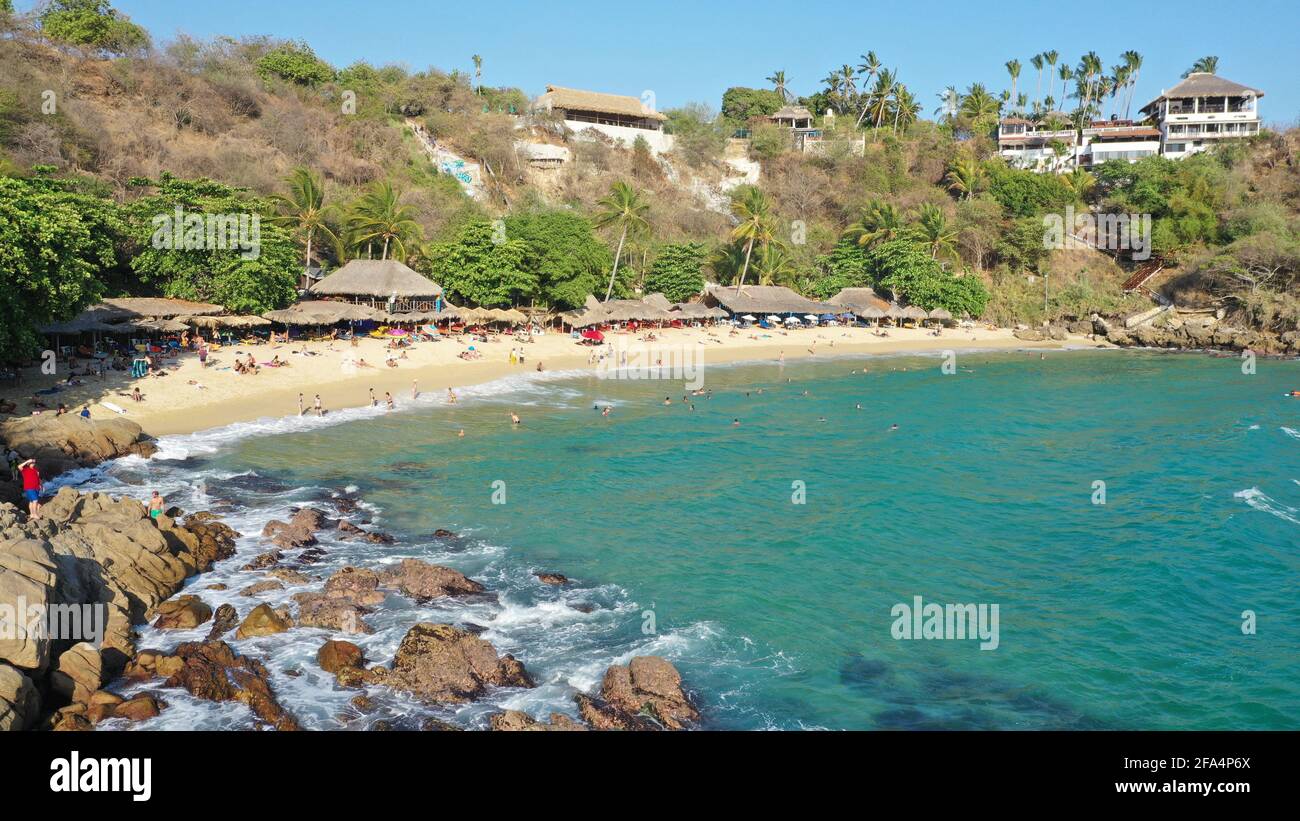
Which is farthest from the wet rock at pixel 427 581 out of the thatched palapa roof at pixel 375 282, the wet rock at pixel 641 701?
the thatched palapa roof at pixel 375 282

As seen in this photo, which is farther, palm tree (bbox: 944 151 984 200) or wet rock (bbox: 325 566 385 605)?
palm tree (bbox: 944 151 984 200)

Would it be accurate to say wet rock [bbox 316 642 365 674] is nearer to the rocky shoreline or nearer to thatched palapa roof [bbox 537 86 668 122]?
the rocky shoreline

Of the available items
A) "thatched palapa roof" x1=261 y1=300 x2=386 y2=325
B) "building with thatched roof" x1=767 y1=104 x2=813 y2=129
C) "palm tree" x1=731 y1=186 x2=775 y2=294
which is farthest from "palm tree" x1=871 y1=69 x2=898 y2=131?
"thatched palapa roof" x1=261 y1=300 x2=386 y2=325

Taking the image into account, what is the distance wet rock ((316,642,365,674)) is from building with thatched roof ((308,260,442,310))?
33.7 metres

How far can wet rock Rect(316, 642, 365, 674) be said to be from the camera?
45.7ft

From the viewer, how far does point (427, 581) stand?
1722 cm

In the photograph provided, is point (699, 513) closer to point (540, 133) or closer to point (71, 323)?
point (71, 323)

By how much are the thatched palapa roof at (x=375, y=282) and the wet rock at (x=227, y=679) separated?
3345 cm

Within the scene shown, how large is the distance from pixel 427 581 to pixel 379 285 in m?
31.6

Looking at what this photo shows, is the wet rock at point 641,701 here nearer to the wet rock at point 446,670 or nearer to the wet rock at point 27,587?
the wet rock at point 446,670

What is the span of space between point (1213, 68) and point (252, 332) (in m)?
97.8

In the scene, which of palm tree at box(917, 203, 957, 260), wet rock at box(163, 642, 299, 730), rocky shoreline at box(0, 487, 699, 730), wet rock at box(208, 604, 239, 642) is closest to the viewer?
rocky shoreline at box(0, 487, 699, 730)

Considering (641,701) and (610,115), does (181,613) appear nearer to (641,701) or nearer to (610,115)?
(641,701)

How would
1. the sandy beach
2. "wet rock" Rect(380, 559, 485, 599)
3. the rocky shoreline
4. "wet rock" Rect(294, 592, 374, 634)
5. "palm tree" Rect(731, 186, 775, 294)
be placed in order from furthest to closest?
1. "palm tree" Rect(731, 186, 775, 294)
2. the sandy beach
3. "wet rock" Rect(380, 559, 485, 599)
4. "wet rock" Rect(294, 592, 374, 634)
5. the rocky shoreline
